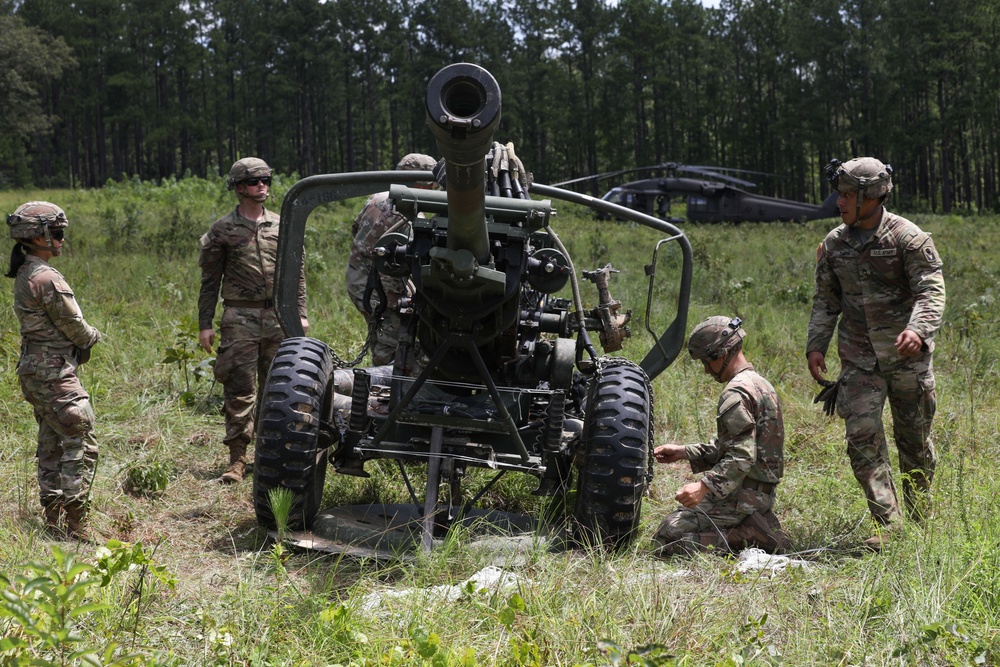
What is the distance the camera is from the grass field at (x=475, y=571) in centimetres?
321

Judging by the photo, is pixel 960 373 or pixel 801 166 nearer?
pixel 960 373

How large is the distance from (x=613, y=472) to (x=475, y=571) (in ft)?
2.63

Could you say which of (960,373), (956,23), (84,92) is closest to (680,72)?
(956,23)

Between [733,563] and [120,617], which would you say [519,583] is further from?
[120,617]

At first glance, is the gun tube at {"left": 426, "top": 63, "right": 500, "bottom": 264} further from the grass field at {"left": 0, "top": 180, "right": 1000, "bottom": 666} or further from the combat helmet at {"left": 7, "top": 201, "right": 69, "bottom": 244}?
the combat helmet at {"left": 7, "top": 201, "right": 69, "bottom": 244}

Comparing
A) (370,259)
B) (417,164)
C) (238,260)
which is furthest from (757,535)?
(238,260)

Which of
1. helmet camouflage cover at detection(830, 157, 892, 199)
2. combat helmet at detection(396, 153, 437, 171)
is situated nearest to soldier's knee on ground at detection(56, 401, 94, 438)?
combat helmet at detection(396, 153, 437, 171)

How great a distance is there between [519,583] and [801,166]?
49.7 metres

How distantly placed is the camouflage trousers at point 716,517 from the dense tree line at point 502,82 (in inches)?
1720

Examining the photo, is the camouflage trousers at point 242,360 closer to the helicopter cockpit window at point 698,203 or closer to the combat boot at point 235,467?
the combat boot at point 235,467

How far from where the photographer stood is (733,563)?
4.12 meters

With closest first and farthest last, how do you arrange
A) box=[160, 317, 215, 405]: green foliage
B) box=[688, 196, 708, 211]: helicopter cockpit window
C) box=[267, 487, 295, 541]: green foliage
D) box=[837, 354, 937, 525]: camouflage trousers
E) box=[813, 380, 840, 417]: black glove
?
box=[267, 487, 295, 541]: green foliage, box=[837, 354, 937, 525]: camouflage trousers, box=[813, 380, 840, 417]: black glove, box=[160, 317, 215, 405]: green foliage, box=[688, 196, 708, 211]: helicopter cockpit window

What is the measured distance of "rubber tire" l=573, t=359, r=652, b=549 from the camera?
4.47 metres

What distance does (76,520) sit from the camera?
474cm
